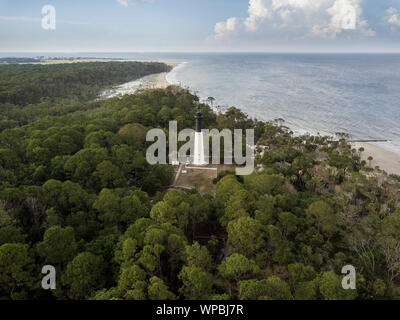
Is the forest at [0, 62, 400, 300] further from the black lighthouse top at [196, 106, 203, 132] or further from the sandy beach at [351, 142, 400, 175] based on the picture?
the sandy beach at [351, 142, 400, 175]

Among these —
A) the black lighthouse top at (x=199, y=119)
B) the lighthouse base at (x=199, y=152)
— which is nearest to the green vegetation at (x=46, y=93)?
the lighthouse base at (x=199, y=152)

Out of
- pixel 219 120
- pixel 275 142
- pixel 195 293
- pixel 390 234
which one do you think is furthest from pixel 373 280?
pixel 219 120

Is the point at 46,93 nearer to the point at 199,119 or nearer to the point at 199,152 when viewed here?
the point at 199,152

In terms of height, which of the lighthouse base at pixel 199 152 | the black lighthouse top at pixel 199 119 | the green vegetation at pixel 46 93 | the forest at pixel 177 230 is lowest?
the forest at pixel 177 230

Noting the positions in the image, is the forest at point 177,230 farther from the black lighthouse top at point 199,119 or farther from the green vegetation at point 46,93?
the green vegetation at point 46,93

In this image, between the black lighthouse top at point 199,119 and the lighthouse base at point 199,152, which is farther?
the lighthouse base at point 199,152

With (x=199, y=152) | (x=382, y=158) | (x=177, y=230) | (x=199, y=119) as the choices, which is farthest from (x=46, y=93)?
(x=382, y=158)
